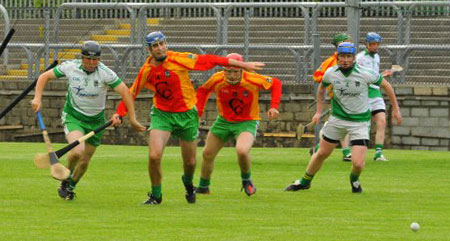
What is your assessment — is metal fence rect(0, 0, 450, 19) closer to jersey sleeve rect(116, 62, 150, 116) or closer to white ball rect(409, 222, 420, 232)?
jersey sleeve rect(116, 62, 150, 116)

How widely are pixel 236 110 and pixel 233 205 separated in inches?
71.9

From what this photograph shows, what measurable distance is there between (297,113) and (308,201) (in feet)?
38.3

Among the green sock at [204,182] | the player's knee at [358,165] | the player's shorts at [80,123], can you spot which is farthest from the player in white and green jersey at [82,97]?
the player's knee at [358,165]

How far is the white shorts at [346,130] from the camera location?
16.4 meters

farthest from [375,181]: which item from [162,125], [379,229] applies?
[379,229]

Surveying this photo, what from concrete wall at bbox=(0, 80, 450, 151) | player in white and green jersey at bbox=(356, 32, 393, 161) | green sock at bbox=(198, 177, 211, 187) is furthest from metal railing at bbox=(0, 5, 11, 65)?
green sock at bbox=(198, 177, 211, 187)

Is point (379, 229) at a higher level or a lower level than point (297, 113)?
higher

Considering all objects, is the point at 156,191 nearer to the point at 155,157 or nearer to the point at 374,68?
the point at 155,157

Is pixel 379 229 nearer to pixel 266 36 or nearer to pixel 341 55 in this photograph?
pixel 341 55

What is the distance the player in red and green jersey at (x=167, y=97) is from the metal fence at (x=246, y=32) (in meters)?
11.6

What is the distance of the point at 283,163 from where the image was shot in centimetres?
2195

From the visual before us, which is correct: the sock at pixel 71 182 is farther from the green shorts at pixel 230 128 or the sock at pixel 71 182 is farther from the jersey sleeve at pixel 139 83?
the green shorts at pixel 230 128

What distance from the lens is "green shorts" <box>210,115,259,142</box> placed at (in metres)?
16.4

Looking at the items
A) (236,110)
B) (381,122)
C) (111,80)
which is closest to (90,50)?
(111,80)
